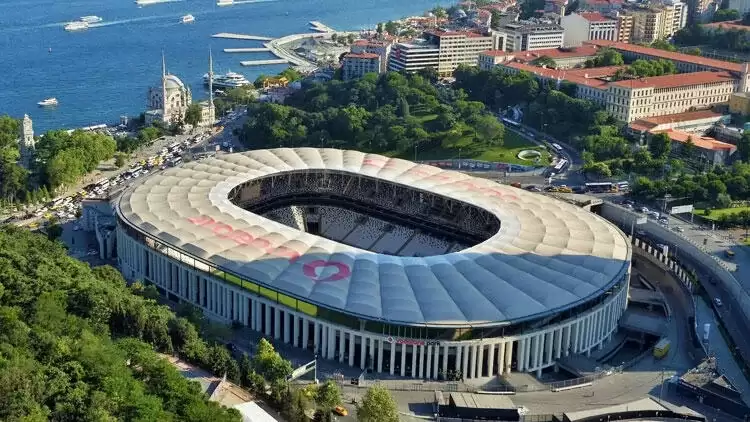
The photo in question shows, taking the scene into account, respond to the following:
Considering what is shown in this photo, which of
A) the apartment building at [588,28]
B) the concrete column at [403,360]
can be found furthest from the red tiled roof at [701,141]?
the apartment building at [588,28]

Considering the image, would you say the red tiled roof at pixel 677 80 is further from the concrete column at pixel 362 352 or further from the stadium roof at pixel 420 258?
the concrete column at pixel 362 352

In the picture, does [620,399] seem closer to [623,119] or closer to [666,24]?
[623,119]

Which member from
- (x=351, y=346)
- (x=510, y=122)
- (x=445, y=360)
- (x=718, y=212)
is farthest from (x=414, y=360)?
(x=510, y=122)

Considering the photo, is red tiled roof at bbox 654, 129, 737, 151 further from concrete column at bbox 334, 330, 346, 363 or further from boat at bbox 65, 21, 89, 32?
boat at bbox 65, 21, 89, 32

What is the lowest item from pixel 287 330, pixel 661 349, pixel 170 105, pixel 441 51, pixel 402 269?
pixel 661 349

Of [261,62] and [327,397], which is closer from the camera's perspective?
[327,397]

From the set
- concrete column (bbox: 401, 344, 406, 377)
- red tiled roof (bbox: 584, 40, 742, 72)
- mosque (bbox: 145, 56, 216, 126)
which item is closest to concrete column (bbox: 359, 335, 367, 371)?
concrete column (bbox: 401, 344, 406, 377)

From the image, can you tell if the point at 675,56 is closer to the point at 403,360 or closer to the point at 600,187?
the point at 600,187
